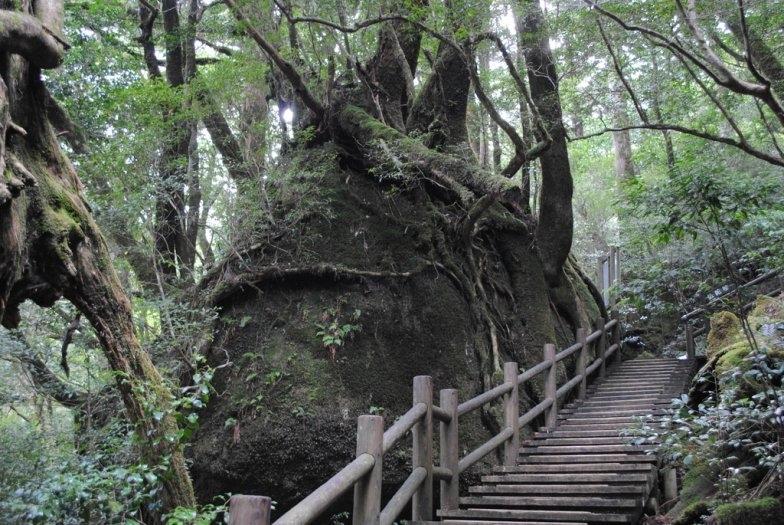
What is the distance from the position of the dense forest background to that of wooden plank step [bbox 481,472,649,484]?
565 millimetres

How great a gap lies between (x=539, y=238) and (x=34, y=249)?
26.4ft

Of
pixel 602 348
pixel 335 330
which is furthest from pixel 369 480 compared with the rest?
pixel 602 348

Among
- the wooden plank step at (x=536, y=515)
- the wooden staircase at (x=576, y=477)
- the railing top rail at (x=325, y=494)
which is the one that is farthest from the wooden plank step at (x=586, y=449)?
the railing top rail at (x=325, y=494)

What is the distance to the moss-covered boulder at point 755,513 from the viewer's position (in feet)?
13.8

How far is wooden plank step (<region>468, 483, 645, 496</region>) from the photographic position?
223 inches

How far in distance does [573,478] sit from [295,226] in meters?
4.72

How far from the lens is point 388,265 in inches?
348

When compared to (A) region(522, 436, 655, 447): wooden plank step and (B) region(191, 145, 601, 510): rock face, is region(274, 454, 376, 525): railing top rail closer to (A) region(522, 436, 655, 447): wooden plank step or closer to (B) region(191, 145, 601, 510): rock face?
(B) region(191, 145, 601, 510): rock face

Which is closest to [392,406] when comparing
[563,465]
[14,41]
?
[563,465]

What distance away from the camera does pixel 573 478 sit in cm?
617

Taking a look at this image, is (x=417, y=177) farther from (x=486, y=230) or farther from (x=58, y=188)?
(x=58, y=188)

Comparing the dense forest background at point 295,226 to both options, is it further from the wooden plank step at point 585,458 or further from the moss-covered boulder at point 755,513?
the wooden plank step at point 585,458

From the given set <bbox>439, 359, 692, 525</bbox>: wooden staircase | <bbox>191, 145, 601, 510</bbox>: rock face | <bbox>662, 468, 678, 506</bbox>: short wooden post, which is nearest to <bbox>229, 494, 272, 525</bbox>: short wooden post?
<bbox>439, 359, 692, 525</bbox>: wooden staircase

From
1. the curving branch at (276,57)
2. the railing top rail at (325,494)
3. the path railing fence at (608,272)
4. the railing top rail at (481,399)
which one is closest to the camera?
the railing top rail at (325,494)
